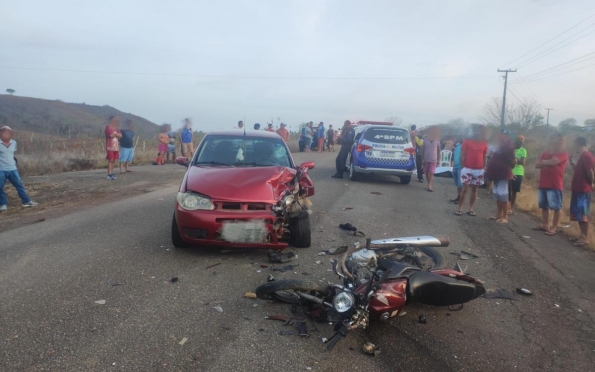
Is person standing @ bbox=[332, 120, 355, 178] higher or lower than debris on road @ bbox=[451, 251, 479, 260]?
higher

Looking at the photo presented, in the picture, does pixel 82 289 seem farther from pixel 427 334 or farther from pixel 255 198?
pixel 427 334

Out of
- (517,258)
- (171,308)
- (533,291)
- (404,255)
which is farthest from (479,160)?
(171,308)

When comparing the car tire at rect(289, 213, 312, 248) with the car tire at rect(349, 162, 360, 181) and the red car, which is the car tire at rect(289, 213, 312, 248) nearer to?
the red car

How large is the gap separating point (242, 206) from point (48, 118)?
62484 mm

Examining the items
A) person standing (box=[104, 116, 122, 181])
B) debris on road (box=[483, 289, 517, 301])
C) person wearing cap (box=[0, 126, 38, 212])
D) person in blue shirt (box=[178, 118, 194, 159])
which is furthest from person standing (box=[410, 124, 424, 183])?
person wearing cap (box=[0, 126, 38, 212])

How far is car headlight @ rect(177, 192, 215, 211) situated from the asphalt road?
0.68m

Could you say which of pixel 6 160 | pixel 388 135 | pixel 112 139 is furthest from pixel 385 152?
pixel 6 160

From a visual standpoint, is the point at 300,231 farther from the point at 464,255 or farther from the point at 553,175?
the point at 553,175

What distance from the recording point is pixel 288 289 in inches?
163

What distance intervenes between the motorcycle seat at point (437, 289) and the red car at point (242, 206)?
2118 mm

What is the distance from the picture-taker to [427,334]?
3.91 metres

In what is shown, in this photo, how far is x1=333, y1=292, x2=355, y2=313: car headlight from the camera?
358 centimetres

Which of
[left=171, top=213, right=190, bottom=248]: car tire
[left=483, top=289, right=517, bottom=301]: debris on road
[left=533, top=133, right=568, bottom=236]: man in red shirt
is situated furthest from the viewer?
[left=533, top=133, right=568, bottom=236]: man in red shirt

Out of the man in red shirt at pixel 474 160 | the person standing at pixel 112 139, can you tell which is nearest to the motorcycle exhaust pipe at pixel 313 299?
the man in red shirt at pixel 474 160
